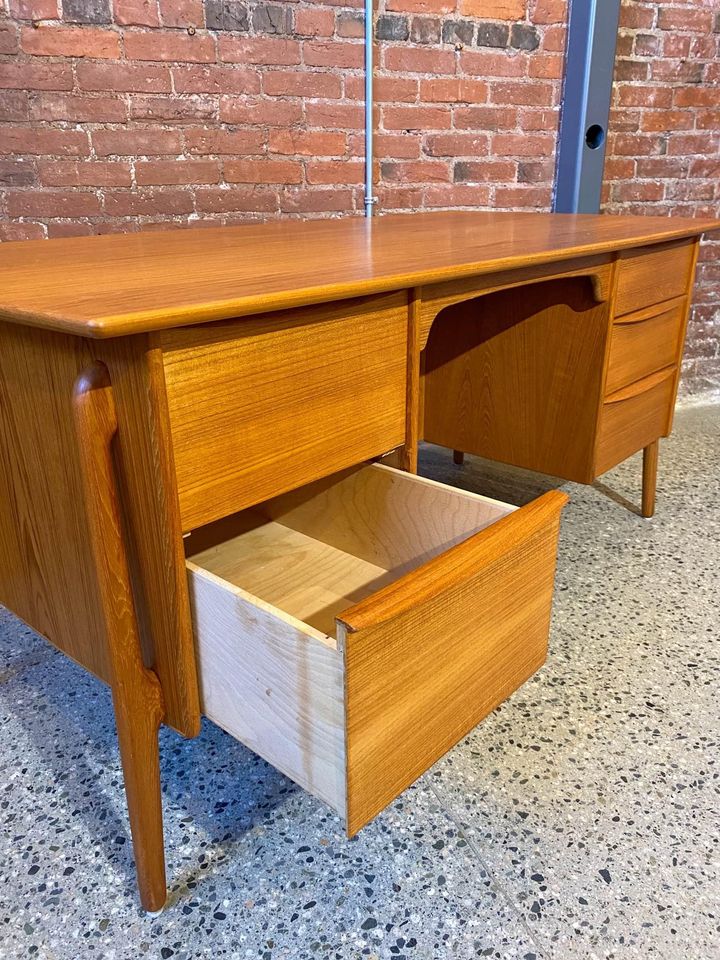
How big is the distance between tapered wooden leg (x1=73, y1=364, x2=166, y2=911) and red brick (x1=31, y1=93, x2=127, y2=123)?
3.73 ft

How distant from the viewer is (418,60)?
6.37 feet

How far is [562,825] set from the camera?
39.8 inches

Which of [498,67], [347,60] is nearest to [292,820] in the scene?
[347,60]

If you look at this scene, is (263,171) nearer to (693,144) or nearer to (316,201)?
(316,201)

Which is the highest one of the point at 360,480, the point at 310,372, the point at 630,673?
the point at 310,372

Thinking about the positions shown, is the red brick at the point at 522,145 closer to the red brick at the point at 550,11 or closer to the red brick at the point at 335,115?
the red brick at the point at 550,11

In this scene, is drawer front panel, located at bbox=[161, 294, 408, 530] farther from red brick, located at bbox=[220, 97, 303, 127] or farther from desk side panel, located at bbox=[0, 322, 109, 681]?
red brick, located at bbox=[220, 97, 303, 127]

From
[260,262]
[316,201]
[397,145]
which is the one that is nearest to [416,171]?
[397,145]

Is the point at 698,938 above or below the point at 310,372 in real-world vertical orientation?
below

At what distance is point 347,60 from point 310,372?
134 cm

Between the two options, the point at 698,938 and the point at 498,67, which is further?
the point at 498,67

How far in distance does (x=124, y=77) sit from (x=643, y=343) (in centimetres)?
122

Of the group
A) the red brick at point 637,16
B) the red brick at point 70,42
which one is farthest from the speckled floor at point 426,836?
the red brick at point 637,16

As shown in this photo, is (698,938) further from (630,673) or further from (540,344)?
(540,344)
